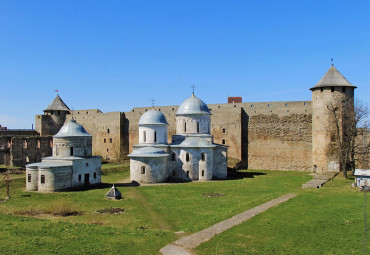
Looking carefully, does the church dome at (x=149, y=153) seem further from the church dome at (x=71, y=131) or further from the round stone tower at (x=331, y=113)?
the round stone tower at (x=331, y=113)

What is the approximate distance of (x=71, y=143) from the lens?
24016mm

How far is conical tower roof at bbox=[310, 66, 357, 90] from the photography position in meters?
28.5

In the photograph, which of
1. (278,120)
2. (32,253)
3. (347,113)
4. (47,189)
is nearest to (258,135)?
(278,120)

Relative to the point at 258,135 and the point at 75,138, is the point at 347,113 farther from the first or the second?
the point at 75,138

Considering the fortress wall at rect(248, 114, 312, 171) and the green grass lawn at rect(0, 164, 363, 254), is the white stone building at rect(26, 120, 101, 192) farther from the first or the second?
the fortress wall at rect(248, 114, 312, 171)

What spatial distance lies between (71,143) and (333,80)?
2054 cm

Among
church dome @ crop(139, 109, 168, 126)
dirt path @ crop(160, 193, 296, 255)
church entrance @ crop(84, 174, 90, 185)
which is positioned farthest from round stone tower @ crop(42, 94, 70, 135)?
dirt path @ crop(160, 193, 296, 255)

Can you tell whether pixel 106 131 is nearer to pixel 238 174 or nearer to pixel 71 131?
pixel 71 131

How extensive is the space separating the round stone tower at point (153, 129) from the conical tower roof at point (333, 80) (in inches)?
510

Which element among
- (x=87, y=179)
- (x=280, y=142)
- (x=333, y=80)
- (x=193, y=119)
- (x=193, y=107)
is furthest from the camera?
(x=280, y=142)

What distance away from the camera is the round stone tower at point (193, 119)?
2961cm

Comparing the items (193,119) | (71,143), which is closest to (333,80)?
(193,119)

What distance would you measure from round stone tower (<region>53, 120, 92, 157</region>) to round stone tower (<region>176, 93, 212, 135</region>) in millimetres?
8385

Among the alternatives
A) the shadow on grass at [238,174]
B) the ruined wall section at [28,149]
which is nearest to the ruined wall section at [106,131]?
the ruined wall section at [28,149]
